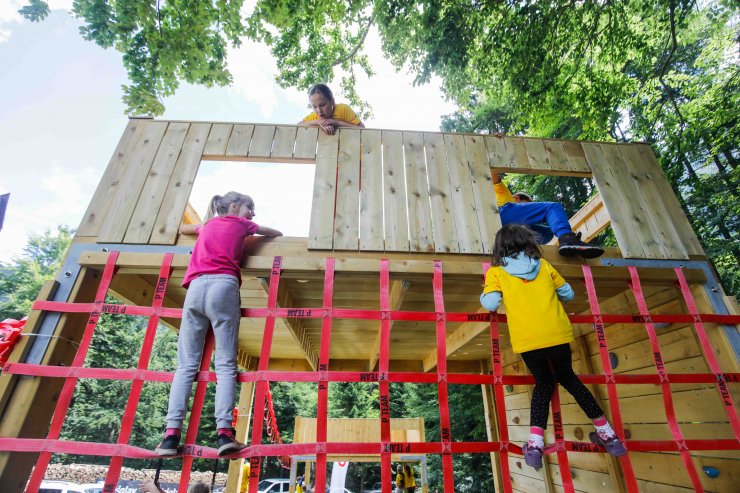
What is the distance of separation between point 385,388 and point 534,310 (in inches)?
49.2

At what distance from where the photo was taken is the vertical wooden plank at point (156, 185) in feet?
10.6

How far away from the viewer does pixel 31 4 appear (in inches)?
164

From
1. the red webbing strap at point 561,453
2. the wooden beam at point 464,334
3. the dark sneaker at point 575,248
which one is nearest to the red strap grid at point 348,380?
the red webbing strap at point 561,453

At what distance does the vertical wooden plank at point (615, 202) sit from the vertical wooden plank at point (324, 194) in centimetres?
288

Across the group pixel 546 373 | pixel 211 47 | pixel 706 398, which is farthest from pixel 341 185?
pixel 706 398

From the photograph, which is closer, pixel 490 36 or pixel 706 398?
pixel 706 398

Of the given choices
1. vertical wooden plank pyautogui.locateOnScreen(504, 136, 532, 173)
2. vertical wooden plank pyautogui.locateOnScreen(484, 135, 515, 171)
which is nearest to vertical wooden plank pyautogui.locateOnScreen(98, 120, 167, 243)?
vertical wooden plank pyautogui.locateOnScreen(484, 135, 515, 171)

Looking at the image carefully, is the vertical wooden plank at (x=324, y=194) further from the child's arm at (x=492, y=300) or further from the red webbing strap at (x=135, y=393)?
the child's arm at (x=492, y=300)

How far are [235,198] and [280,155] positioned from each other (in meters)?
0.72

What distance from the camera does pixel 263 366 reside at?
101 inches

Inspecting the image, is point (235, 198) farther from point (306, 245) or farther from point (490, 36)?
point (490, 36)

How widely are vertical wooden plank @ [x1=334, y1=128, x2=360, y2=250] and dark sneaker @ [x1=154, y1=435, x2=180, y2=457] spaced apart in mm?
1840

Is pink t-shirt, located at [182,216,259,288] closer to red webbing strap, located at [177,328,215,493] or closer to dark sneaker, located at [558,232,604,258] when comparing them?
red webbing strap, located at [177,328,215,493]

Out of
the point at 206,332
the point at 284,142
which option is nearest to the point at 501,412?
→ the point at 206,332
